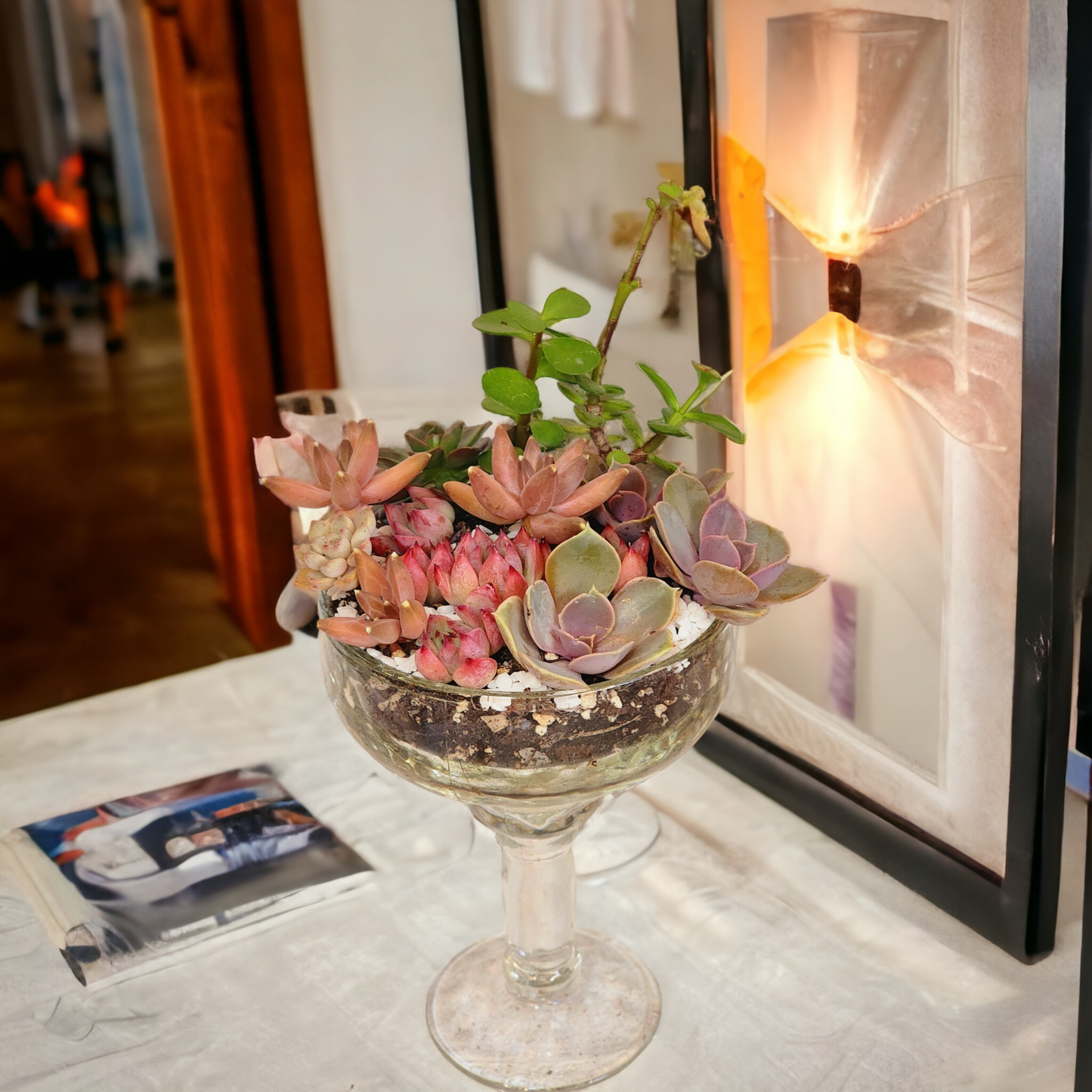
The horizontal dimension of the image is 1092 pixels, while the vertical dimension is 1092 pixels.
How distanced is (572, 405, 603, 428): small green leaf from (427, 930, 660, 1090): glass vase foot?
0.28 meters

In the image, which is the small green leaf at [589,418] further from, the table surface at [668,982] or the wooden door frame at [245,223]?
the wooden door frame at [245,223]

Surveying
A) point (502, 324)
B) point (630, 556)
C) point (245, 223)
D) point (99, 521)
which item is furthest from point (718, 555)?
point (99, 521)

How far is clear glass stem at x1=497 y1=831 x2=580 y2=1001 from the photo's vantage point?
0.57 m

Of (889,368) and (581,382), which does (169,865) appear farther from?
(889,368)

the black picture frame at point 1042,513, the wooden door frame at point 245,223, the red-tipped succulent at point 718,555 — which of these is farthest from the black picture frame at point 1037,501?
the wooden door frame at point 245,223

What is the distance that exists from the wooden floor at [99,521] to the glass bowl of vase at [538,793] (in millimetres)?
701

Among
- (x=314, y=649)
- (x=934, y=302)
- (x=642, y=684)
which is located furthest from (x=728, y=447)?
(x=314, y=649)

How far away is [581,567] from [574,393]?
0.12 m

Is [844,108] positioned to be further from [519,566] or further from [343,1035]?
[343,1035]

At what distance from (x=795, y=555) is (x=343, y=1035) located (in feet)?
1.19

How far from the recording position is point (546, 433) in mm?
521

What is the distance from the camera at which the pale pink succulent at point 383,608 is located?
17.9 inches

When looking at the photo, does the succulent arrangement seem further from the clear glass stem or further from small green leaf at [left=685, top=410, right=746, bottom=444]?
the clear glass stem

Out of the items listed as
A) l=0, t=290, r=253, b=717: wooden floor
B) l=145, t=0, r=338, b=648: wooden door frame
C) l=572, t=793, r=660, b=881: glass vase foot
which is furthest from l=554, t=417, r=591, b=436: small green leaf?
l=0, t=290, r=253, b=717: wooden floor
